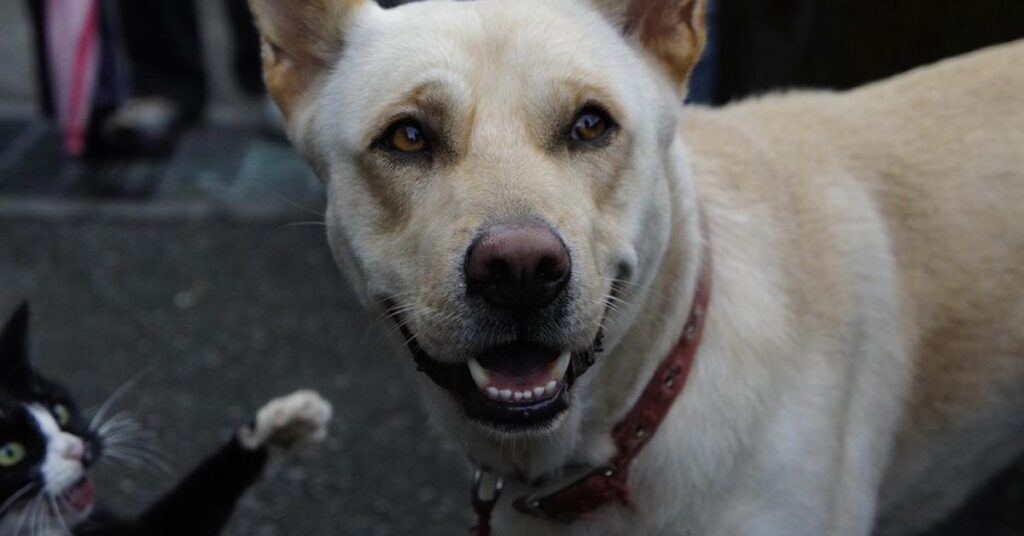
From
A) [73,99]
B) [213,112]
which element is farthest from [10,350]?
[213,112]

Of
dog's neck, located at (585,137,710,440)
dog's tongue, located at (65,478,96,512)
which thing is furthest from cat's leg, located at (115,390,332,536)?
dog's neck, located at (585,137,710,440)

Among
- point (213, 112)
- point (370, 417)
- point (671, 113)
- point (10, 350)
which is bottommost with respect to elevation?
point (213, 112)

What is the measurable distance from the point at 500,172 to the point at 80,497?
1.51 meters

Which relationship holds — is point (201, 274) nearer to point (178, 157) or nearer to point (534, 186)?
point (178, 157)

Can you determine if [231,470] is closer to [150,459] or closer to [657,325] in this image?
[150,459]

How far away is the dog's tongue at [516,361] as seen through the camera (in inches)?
82.4

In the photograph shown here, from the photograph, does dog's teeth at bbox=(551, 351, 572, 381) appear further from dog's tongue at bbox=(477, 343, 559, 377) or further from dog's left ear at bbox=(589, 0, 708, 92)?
dog's left ear at bbox=(589, 0, 708, 92)

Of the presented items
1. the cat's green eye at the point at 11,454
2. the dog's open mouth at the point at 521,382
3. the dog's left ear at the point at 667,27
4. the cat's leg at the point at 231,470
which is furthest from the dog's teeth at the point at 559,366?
the cat's green eye at the point at 11,454

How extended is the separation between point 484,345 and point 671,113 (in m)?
0.57

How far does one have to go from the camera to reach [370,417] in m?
3.99

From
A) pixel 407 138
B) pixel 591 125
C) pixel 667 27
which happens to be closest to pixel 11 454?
pixel 407 138

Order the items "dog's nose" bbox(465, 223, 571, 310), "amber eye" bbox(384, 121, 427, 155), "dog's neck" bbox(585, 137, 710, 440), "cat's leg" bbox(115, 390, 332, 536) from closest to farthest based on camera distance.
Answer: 1. "dog's nose" bbox(465, 223, 571, 310)
2. "amber eye" bbox(384, 121, 427, 155)
3. "dog's neck" bbox(585, 137, 710, 440)
4. "cat's leg" bbox(115, 390, 332, 536)

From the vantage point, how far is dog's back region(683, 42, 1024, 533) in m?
2.55

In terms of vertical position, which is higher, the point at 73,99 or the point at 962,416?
the point at 962,416
